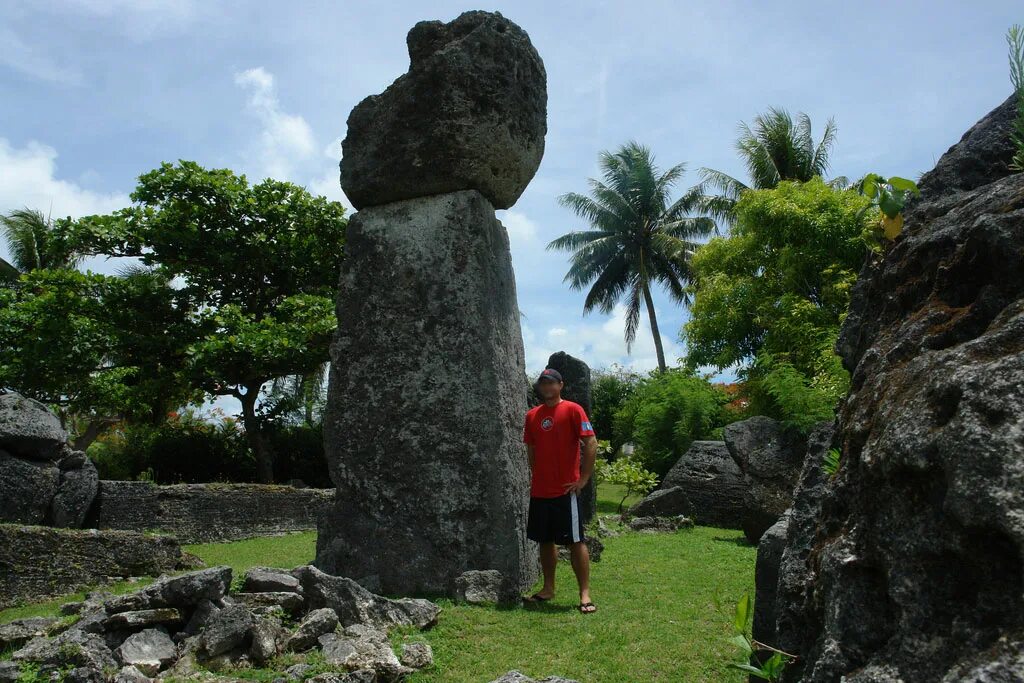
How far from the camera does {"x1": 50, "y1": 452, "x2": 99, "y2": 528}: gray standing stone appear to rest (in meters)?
9.21

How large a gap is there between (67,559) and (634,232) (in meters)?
30.2

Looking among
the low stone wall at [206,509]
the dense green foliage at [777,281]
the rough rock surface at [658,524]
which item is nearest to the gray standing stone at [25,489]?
the low stone wall at [206,509]

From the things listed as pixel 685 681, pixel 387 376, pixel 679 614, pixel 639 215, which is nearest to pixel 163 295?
pixel 387 376

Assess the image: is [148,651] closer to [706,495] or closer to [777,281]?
[706,495]

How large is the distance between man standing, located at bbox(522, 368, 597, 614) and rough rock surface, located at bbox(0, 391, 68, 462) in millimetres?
6263

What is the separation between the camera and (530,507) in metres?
6.17

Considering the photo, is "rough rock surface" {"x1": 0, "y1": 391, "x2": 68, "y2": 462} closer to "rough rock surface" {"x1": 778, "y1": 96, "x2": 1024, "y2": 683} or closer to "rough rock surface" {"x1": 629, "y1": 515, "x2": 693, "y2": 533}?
"rough rock surface" {"x1": 629, "y1": 515, "x2": 693, "y2": 533}

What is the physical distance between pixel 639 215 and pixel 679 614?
1211 inches

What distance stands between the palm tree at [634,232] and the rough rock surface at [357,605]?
29.5 m

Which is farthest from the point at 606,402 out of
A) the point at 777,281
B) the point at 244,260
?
the point at 244,260

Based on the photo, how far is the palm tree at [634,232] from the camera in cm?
3422

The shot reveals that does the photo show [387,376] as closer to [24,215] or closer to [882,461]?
[882,461]

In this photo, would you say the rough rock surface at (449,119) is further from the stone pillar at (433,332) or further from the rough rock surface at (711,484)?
the rough rock surface at (711,484)

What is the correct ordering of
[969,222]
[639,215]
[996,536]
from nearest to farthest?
[996,536], [969,222], [639,215]
